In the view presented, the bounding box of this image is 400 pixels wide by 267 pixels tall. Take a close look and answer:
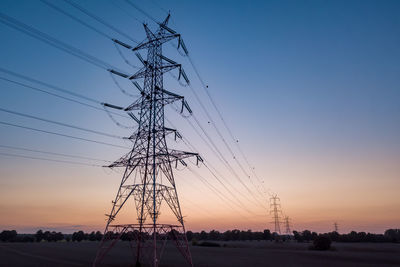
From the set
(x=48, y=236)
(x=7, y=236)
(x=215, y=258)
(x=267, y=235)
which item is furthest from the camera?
(x=267, y=235)

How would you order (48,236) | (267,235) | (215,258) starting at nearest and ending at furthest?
(215,258), (48,236), (267,235)

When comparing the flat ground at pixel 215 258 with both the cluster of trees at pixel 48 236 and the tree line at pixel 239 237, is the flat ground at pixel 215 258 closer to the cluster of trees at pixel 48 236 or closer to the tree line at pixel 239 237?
the tree line at pixel 239 237

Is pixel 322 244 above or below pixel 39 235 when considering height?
above

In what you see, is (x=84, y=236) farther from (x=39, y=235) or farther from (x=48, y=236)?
(x=39, y=235)

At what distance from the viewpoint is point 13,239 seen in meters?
150

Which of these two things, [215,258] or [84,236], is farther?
[84,236]

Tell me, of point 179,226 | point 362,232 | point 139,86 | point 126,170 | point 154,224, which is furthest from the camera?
point 362,232

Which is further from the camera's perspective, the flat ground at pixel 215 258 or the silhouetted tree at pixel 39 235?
the silhouetted tree at pixel 39 235

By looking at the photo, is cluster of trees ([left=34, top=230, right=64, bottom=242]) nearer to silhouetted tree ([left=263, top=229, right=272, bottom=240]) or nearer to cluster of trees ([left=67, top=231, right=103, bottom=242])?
cluster of trees ([left=67, top=231, right=103, bottom=242])

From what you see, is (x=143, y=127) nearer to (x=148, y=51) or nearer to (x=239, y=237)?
(x=148, y=51)

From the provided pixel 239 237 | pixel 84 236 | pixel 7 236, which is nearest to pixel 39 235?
pixel 7 236

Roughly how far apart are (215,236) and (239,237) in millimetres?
18505

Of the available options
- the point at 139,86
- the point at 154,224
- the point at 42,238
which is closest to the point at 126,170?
the point at 154,224

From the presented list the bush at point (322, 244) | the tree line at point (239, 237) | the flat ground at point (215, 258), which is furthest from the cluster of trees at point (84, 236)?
the bush at point (322, 244)
